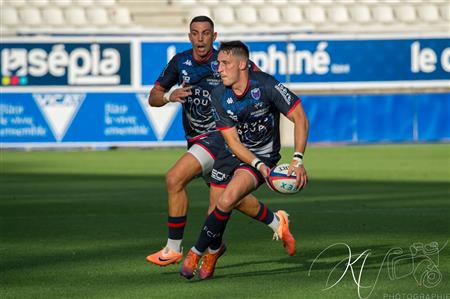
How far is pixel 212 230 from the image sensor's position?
30.2 ft

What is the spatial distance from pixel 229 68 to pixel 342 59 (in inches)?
910

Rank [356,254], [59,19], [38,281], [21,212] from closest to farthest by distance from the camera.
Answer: [38,281]
[356,254]
[21,212]
[59,19]

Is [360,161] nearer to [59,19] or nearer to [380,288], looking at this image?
[59,19]

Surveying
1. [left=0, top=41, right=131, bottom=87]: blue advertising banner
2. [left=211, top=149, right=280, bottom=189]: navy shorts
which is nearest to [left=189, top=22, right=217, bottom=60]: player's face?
[left=211, top=149, right=280, bottom=189]: navy shorts

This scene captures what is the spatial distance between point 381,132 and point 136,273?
897 inches

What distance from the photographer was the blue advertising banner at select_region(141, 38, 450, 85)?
1232 inches

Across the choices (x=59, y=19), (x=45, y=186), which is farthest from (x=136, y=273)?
(x=59, y=19)

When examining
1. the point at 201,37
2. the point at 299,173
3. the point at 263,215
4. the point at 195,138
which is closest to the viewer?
the point at 299,173

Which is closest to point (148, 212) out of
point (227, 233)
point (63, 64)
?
point (227, 233)

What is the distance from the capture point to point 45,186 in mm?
20109

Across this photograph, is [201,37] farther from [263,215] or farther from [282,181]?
[282,181]

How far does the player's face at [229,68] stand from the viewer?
9211 mm

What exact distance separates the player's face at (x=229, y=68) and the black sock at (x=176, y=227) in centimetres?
138

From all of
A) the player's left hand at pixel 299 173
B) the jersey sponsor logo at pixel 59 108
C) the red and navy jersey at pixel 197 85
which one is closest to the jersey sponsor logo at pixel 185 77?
the red and navy jersey at pixel 197 85
